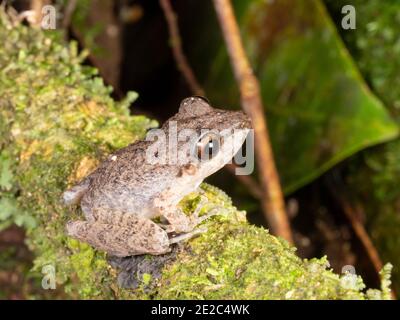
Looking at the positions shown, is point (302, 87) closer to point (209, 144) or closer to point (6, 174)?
point (209, 144)

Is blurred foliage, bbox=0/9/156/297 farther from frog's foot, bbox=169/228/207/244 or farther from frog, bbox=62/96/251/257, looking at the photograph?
frog's foot, bbox=169/228/207/244

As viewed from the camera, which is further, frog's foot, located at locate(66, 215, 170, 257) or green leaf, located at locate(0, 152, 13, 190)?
green leaf, located at locate(0, 152, 13, 190)

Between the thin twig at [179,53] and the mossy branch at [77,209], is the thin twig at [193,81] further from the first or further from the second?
the mossy branch at [77,209]

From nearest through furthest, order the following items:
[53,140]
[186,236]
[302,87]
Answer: [186,236] < [53,140] < [302,87]

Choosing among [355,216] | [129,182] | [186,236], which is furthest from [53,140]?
[355,216]

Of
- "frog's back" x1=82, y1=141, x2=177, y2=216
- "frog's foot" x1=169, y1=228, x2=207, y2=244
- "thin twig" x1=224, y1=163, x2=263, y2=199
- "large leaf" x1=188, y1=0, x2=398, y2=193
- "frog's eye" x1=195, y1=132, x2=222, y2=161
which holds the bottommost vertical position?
"frog's foot" x1=169, y1=228, x2=207, y2=244

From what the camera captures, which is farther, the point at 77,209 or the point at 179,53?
the point at 179,53

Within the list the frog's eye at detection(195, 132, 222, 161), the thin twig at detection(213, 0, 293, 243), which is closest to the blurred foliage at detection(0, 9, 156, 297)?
the frog's eye at detection(195, 132, 222, 161)

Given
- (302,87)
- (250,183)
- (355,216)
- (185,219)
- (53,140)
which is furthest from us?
(355,216)
